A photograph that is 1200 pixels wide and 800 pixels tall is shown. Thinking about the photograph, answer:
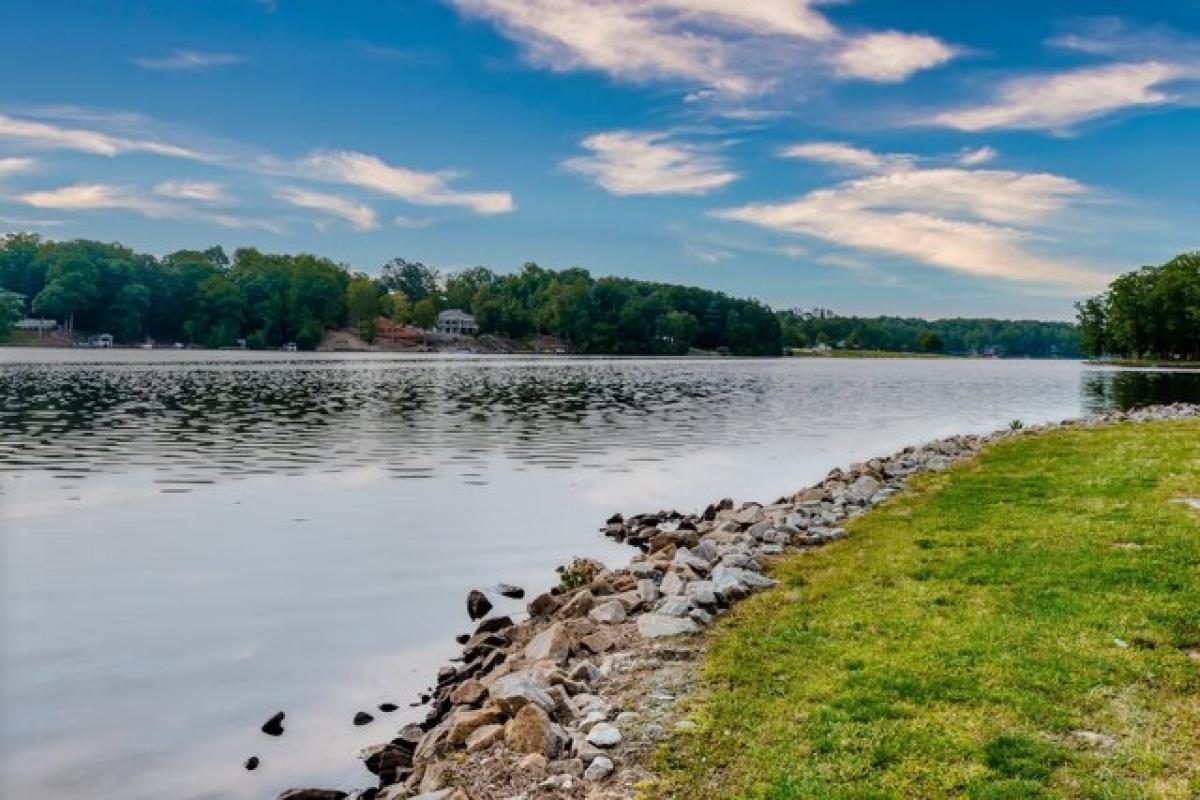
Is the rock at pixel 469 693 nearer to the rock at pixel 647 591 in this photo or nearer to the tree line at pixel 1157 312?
the rock at pixel 647 591

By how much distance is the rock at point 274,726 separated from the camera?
10273mm

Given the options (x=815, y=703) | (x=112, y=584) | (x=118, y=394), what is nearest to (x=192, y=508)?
(x=112, y=584)

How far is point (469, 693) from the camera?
1014cm

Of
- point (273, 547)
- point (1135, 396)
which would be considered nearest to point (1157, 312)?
point (1135, 396)

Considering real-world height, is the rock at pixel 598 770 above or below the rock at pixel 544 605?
above

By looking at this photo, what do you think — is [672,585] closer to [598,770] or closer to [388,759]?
[388,759]

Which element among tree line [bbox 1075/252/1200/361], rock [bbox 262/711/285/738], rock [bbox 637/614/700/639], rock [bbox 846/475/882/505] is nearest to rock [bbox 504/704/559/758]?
rock [bbox 637/614/700/639]

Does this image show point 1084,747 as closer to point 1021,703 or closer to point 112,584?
point 1021,703

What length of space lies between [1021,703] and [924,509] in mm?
10022

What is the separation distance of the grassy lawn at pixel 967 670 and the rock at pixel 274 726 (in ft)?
16.3

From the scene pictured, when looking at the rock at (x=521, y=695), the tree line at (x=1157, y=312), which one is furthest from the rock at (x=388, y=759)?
the tree line at (x=1157, y=312)

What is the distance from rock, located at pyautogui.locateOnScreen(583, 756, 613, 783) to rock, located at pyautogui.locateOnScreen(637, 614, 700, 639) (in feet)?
10.7

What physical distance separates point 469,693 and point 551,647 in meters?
1.03

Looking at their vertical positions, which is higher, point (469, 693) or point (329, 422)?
point (329, 422)
